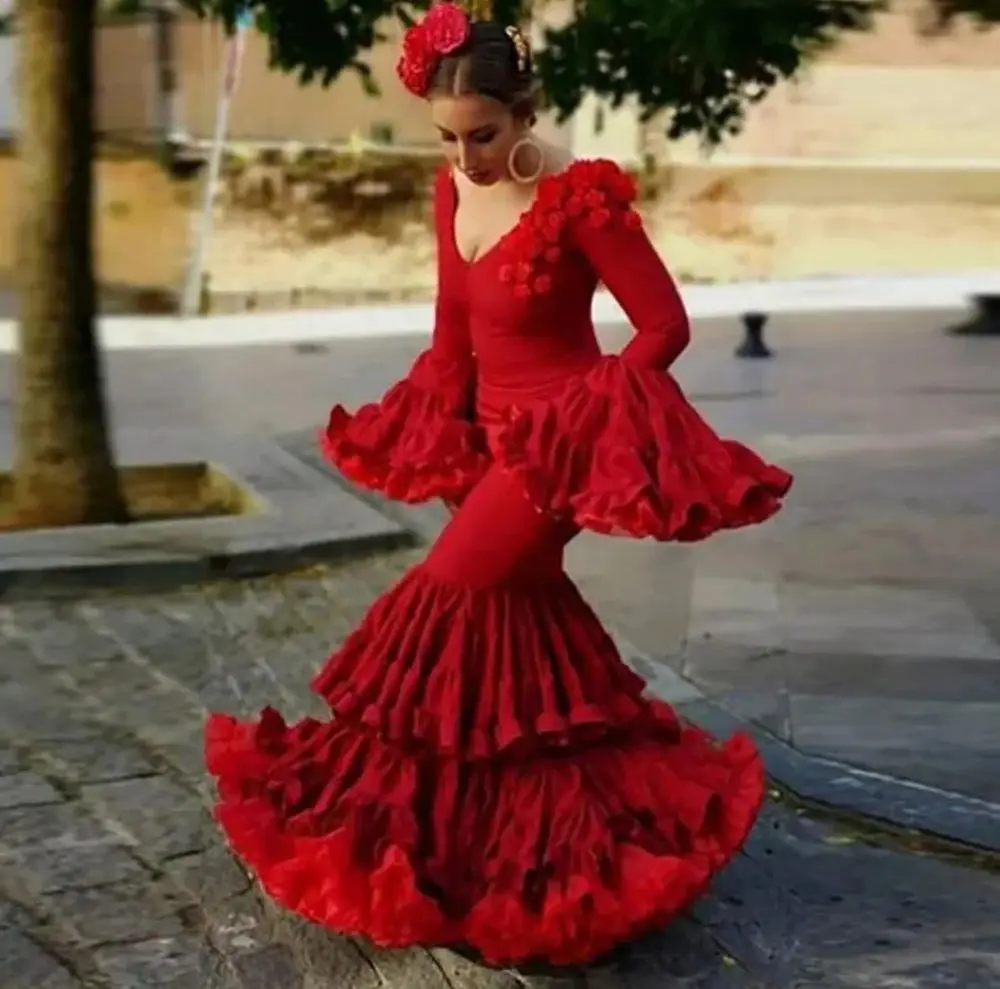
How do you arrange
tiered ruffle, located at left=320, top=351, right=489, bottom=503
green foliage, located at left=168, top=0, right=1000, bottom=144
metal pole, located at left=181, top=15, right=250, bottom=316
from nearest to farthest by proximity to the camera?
1. tiered ruffle, located at left=320, top=351, right=489, bottom=503
2. green foliage, located at left=168, top=0, right=1000, bottom=144
3. metal pole, located at left=181, top=15, right=250, bottom=316

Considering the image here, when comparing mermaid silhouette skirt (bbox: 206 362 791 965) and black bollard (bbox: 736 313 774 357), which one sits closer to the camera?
mermaid silhouette skirt (bbox: 206 362 791 965)

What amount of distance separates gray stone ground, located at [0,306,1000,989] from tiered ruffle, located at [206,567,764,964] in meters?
0.27

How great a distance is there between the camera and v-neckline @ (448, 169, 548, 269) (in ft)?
9.87

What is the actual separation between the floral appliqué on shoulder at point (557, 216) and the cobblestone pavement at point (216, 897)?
52.4 inches

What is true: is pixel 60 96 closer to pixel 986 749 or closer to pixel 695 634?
pixel 695 634

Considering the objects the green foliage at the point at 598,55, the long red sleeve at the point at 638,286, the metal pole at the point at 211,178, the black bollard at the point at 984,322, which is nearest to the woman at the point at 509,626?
the long red sleeve at the point at 638,286

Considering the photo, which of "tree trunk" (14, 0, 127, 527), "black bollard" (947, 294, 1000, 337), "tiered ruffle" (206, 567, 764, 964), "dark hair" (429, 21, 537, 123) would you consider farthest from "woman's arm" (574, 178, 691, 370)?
"black bollard" (947, 294, 1000, 337)

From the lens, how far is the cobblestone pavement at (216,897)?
3.30m

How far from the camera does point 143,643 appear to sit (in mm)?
5309

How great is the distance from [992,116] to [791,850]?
14.4 m

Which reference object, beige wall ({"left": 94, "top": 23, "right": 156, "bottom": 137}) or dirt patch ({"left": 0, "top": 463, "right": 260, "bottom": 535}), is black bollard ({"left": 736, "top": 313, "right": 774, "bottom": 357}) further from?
beige wall ({"left": 94, "top": 23, "right": 156, "bottom": 137})

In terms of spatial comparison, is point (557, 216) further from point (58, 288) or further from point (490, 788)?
point (58, 288)

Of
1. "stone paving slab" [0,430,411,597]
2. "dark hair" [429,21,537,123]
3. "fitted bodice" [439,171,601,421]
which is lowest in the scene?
"stone paving slab" [0,430,411,597]

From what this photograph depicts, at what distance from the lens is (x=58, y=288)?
6.47m
